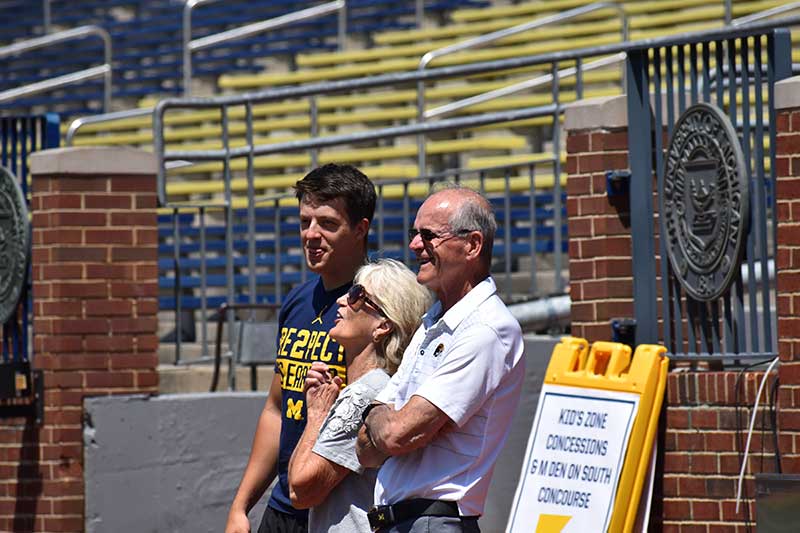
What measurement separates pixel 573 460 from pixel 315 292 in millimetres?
1623

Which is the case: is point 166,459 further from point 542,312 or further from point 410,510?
point 410,510

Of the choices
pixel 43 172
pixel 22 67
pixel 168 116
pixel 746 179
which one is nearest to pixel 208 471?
pixel 43 172

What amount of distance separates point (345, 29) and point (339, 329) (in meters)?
11.3

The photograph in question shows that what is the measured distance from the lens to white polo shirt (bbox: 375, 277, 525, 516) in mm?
3752

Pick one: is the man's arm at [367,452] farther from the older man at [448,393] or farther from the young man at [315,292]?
the young man at [315,292]

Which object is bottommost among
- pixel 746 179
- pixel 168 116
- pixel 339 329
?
pixel 339 329

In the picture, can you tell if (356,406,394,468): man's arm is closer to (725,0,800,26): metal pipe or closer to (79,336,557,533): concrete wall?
(79,336,557,533): concrete wall

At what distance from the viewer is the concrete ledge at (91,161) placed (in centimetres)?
724

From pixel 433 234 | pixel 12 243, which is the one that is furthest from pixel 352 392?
pixel 12 243

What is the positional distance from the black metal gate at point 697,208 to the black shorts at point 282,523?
2131mm

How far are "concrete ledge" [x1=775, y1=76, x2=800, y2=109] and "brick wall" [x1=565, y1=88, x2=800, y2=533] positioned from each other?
23 mm

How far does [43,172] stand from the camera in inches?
287

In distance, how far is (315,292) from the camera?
464 cm

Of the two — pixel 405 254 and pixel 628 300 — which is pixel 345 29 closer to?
pixel 405 254
